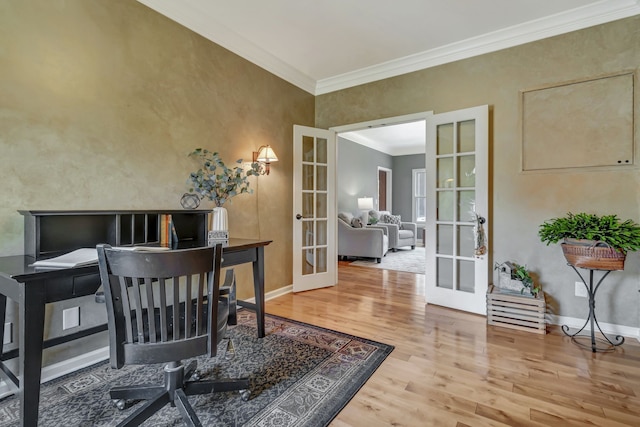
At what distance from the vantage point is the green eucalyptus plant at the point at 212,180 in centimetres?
239

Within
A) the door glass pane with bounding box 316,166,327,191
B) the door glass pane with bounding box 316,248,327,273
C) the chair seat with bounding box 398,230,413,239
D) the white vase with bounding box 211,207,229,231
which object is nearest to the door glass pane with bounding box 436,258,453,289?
the door glass pane with bounding box 316,248,327,273

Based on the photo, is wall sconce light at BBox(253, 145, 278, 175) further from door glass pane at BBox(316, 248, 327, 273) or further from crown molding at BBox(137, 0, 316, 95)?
door glass pane at BBox(316, 248, 327, 273)

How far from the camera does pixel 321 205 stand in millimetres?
3895

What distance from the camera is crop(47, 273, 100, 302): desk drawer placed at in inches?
52.4

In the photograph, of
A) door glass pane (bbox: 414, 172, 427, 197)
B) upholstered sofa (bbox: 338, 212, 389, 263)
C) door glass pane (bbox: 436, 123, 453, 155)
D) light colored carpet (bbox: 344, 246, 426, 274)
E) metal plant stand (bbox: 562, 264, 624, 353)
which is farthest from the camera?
door glass pane (bbox: 414, 172, 427, 197)

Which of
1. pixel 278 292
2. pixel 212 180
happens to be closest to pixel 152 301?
pixel 212 180

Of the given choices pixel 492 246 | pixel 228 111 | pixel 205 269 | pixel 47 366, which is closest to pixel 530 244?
pixel 492 246

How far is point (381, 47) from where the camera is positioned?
10.1 feet

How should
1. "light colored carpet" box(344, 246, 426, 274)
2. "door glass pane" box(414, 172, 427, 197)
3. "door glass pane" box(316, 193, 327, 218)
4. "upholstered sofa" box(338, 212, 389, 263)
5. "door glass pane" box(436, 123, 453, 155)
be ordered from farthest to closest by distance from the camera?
"door glass pane" box(414, 172, 427, 197)
"upholstered sofa" box(338, 212, 389, 263)
"light colored carpet" box(344, 246, 426, 274)
"door glass pane" box(316, 193, 327, 218)
"door glass pane" box(436, 123, 453, 155)

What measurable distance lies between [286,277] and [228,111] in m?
1.93

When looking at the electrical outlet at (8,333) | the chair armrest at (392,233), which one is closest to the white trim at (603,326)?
the electrical outlet at (8,333)

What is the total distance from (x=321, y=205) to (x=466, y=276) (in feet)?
6.02

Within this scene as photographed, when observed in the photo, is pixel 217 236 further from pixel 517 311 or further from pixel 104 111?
pixel 517 311

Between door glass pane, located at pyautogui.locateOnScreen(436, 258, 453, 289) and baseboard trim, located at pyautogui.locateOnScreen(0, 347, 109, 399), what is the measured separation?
116 inches
